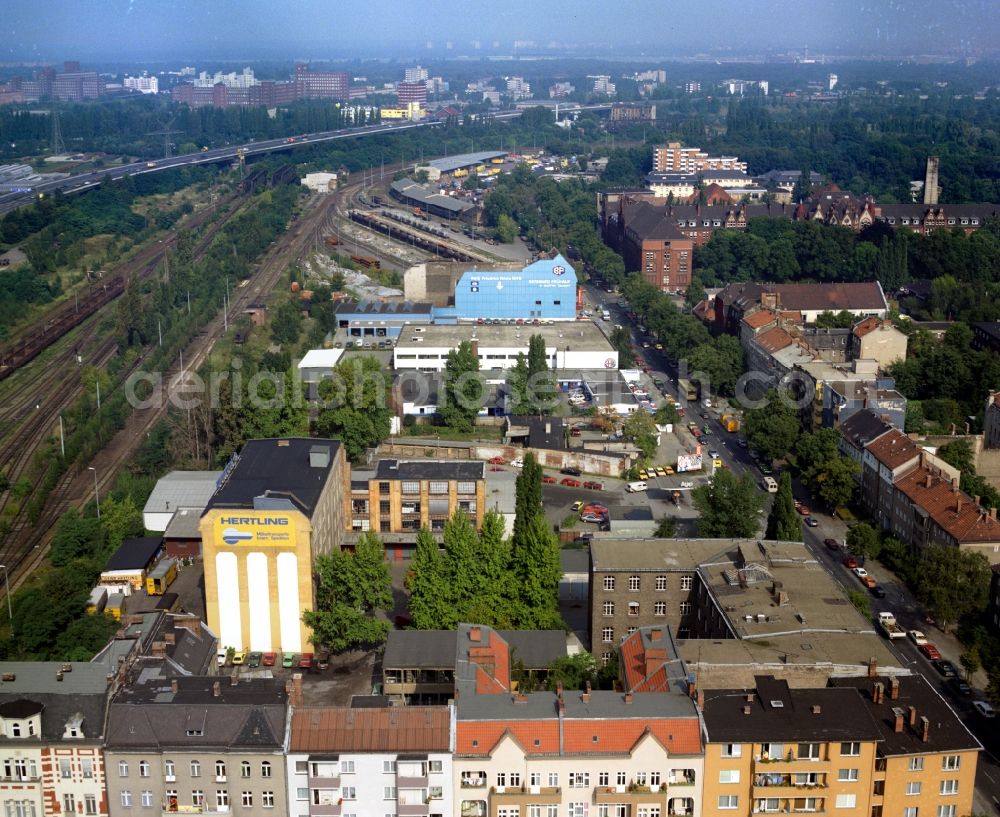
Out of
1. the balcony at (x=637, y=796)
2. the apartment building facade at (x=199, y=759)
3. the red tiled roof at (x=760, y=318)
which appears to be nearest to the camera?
the balcony at (x=637, y=796)

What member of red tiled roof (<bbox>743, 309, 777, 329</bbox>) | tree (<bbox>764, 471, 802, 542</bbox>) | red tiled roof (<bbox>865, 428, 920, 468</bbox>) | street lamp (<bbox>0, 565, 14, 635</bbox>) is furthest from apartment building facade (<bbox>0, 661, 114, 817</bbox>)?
red tiled roof (<bbox>743, 309, 777, 329</bbox>)

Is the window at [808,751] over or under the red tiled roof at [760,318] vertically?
under

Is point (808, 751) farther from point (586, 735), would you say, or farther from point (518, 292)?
point (518, 292)

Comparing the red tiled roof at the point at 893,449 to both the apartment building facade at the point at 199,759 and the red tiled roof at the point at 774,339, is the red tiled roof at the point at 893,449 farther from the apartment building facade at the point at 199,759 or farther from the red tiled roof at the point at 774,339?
the apartment building facade at the point at 199,759

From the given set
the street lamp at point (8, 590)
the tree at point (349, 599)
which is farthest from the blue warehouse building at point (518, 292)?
the tree at point (349, 599)

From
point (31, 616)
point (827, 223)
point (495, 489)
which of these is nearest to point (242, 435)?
point (495, 489)

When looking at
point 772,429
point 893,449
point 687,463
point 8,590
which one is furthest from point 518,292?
point 8,590
